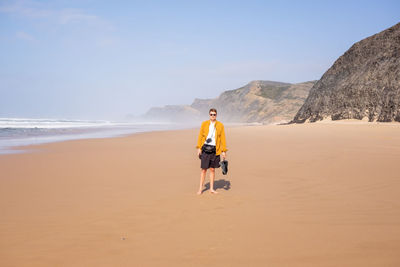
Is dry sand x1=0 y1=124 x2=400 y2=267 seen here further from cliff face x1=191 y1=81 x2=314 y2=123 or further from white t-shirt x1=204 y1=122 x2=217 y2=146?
cliff face x1=191 y1=81 x2=314 y2=123

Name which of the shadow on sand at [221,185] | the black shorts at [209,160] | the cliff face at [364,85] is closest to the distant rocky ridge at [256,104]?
the cliff face at [364,85]

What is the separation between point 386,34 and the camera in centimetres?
3966

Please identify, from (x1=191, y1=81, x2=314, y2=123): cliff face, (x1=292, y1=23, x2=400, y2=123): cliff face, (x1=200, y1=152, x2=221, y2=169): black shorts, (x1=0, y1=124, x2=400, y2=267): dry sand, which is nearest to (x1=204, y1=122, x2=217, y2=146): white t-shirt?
(x1=200, y1=152, x2=221, y2=169): black shorts

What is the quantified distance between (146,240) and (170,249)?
18.0 inches

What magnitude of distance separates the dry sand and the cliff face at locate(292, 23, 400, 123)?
28.3 m

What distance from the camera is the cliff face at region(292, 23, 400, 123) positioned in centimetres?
3303

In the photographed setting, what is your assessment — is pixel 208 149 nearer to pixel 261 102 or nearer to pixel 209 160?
pixel 209 160

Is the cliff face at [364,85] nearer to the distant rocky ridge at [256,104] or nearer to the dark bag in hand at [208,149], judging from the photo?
the distant rocky ridge at [256,104]

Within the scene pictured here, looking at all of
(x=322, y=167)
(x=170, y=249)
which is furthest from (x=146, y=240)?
(x=322, y=167)

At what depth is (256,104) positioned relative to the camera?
10762 centimetres

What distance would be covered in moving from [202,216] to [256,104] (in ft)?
346

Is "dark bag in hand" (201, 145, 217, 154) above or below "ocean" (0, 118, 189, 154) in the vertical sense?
above

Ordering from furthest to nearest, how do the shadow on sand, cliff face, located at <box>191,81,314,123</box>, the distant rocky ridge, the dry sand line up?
the distant rocky ridge, cliff face, located at <box>191,81,314,123</box>, the shadow on sand, the dry sand

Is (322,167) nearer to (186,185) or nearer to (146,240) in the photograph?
(186,185)
